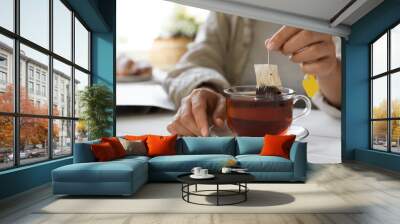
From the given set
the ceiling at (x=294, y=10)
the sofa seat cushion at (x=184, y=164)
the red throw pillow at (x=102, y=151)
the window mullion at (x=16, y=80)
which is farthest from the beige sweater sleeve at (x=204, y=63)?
the window mullion at (x=16, y=80)

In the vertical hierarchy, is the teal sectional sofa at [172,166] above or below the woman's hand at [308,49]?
below

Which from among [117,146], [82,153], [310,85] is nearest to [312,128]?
[310,85]

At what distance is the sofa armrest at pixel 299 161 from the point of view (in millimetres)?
4754

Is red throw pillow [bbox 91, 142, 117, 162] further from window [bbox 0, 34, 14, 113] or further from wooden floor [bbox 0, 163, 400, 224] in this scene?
window [bbox 0, 34, 14, 113]

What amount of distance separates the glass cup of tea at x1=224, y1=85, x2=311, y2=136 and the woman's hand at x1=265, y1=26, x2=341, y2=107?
87 cm

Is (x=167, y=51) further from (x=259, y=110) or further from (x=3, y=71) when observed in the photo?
(x=3, y=71)

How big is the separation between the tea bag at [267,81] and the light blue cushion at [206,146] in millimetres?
772

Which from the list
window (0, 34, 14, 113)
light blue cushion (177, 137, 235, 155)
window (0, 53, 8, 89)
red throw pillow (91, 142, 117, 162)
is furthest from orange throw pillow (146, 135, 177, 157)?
window (0, 53, 8, 89)

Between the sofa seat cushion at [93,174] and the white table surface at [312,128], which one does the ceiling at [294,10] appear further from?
the sofa seat cushion at [93,174]

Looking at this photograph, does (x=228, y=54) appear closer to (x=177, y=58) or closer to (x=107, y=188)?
(x=177, y=58)

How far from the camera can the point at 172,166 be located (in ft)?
15.6

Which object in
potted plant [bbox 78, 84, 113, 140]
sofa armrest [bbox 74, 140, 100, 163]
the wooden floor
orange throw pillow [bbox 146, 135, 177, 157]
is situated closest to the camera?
the wooden floor

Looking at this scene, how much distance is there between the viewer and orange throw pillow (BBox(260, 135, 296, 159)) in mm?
5051

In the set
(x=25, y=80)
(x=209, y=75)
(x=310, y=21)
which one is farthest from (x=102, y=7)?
(x=310, y=21)
